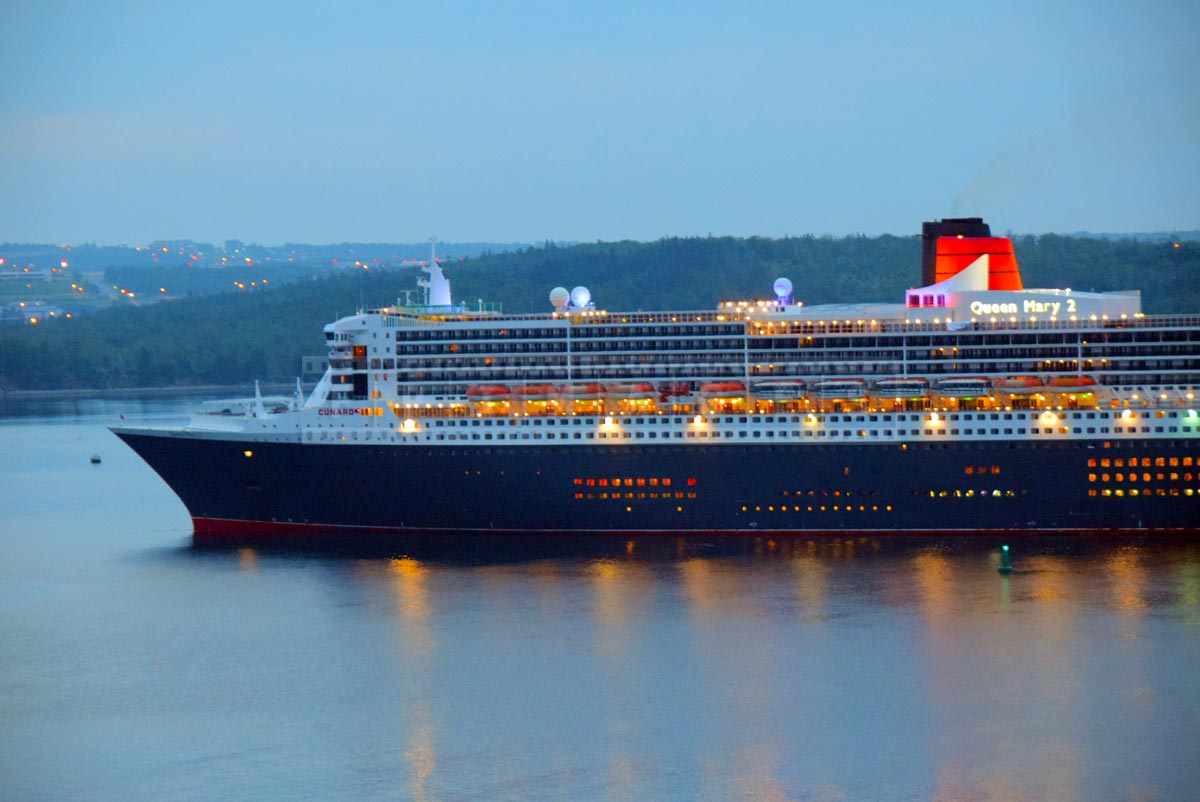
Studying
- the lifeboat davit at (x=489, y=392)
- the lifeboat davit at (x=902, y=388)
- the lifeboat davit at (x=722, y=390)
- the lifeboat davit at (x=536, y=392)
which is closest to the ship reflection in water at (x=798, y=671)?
the lifeboat davit at (x=902, y=388)

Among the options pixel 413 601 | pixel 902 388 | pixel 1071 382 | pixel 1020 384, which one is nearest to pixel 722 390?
pixel 902 388

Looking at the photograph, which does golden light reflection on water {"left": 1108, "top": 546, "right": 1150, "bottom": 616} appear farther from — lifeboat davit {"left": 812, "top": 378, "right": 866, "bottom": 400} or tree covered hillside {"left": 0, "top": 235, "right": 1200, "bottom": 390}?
tree covered hillside {"left": 0, "top": 235, "right": 1200, "bottom": 390}

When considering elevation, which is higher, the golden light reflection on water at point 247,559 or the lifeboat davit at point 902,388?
the lifeboat davit at point 902,388

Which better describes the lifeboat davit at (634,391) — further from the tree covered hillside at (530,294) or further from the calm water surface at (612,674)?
the tree covered hillside at (530,294)

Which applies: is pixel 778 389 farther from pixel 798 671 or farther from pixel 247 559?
pixel 798 671

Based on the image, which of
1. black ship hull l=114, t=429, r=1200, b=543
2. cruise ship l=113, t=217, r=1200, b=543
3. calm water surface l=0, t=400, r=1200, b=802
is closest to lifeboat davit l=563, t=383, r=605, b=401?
cruise ship l=113, t=217, r=1200, b=543
